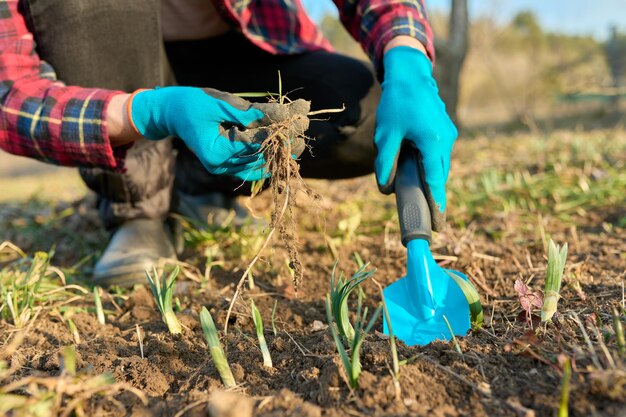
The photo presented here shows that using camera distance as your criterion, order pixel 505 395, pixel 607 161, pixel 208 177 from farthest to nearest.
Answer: pixel 607 161 < pixel 208 177 < pixel 505 395

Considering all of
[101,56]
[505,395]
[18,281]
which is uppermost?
[101,56]

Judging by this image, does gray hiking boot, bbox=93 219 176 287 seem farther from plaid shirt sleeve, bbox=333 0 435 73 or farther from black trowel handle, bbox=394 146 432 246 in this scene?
plaid shirt sleeve, bbox=333 0 435 73

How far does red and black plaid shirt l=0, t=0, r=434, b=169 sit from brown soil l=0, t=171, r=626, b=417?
1.57 feet

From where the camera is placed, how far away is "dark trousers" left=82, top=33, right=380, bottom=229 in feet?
6.30

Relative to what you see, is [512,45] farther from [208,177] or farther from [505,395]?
[505,395]

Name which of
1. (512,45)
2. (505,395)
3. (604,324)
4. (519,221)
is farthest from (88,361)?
(512,45)

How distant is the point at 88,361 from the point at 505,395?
34.5 inches

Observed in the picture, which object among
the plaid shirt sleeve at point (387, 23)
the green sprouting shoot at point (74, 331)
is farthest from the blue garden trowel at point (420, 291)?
the green sprouting shoot at point (74, 331)

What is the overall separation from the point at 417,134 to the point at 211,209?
1.19 metres

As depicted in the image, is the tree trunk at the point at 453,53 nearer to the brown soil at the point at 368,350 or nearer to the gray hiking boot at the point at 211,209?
the gray hiking boot at the point at 211,209

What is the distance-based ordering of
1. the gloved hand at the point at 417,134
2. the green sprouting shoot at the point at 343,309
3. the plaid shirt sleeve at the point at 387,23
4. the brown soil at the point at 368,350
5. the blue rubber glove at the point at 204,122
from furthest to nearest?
the plaid shirt sleeve at the point at 387,23 → the gloved hand at the point at 417,134 → the blue rubber glove at the point at 204,122 → the green sprouting shoot at the point at 343,309 → the brown soil at the point at 368,350

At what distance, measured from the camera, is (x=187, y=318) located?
4.74 feet

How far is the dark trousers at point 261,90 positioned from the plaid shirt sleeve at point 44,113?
1.07 ft

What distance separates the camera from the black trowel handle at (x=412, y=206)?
140cm
